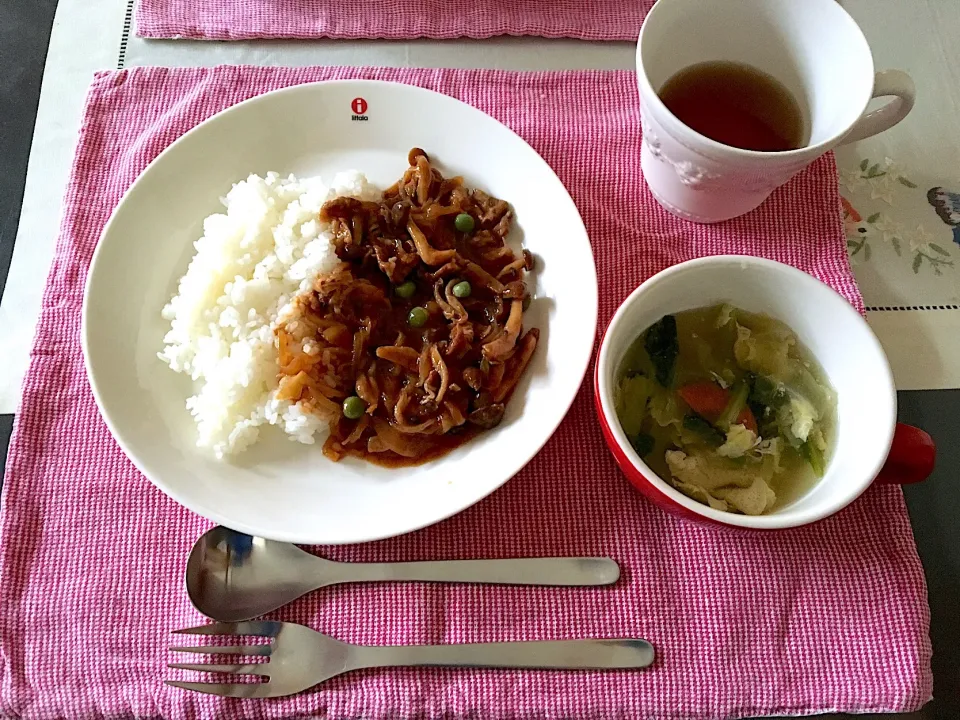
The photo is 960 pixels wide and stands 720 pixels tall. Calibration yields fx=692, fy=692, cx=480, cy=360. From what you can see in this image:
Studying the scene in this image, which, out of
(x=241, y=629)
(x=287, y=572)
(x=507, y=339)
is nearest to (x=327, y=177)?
(x=507, y=339)

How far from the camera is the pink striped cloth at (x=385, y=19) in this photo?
1.88m

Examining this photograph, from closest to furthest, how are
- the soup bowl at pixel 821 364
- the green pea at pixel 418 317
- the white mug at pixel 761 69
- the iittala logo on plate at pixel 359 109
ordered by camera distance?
the soup bowl at pixel 821 364
the white mug at pixel 761 69
the green pea at pixel 418 317
the iittala logo on plate at pixel 359 109

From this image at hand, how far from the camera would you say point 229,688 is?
124 cm

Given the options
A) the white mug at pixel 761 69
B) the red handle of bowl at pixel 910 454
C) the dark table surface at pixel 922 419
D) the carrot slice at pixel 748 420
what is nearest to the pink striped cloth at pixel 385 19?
the dark table surface at pixel 922 419

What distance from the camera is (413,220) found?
1.53 m

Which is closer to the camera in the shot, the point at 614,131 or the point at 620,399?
the point at 620,399

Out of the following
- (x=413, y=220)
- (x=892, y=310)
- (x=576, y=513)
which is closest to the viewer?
(x=576, y=513)

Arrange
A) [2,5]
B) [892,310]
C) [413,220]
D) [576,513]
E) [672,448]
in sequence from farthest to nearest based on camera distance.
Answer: [2,5] < [892,310] < [413,220] < [576,513] < [672,448]

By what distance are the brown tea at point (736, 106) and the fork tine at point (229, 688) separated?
1.38 metres

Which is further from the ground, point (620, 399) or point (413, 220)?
point (413, 220)

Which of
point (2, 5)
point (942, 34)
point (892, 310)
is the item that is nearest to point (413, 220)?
point (892, 310)

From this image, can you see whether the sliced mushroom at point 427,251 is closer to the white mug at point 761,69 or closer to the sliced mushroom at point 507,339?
the sliced mushroom at point 507,339

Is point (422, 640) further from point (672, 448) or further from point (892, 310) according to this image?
point (892, 310)

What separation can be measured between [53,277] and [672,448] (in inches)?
55.7
